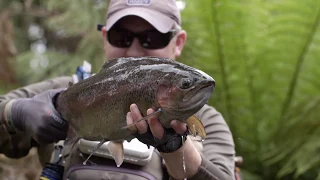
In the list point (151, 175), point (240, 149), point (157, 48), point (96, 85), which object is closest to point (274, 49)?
point (240, 149)

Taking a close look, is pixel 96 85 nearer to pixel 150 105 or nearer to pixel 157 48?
pixel 150 105

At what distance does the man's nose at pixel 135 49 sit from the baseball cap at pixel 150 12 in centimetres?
9

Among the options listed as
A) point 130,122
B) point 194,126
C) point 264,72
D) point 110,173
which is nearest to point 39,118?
point 110,173

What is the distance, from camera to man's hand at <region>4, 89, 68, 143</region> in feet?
4.39

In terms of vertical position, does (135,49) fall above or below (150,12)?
below

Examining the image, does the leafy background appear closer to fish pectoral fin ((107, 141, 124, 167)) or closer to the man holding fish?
the man holding fish

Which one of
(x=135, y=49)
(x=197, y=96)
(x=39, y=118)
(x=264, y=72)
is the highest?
(x=197, y=96)

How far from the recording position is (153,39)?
66.5 inches

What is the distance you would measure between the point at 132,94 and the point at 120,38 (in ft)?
2.52

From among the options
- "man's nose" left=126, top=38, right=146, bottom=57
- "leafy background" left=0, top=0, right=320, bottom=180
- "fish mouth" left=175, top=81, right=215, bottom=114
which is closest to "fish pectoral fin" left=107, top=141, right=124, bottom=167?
"fish mouth" left=175, top=81, right=215, bottom=114

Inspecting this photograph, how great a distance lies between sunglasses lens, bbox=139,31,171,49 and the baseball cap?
0.03 m

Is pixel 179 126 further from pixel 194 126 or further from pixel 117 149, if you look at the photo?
pixel 117 149

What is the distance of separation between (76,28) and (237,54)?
144cm

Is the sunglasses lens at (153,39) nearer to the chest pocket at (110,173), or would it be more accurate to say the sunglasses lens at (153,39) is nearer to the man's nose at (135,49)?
the man's nose at (135,49)
